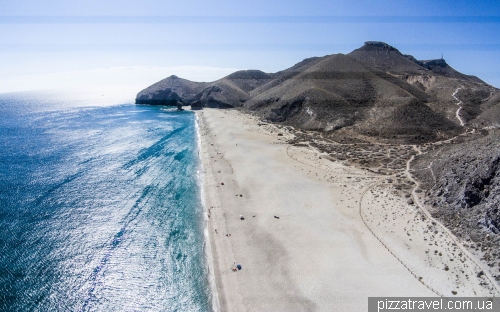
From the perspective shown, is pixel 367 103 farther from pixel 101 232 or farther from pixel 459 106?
pixel 101 232

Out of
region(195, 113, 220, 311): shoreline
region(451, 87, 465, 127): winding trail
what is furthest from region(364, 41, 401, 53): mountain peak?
region(195, 113, 220, 311): shoreline

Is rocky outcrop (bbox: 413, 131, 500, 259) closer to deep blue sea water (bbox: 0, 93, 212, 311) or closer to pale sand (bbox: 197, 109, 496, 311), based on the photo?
pale sand (bbox: 197, 109, 496, 311)

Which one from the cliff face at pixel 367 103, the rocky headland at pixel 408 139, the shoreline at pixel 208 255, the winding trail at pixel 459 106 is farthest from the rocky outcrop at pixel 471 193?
the winding trail at pixel 459 106

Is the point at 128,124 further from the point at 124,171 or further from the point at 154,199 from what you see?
the point at 154,199

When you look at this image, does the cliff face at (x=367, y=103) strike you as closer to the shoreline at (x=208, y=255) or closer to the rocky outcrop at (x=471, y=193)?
the rocky outcrop at (x=471, y=193)

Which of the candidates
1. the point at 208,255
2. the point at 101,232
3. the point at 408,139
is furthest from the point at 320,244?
the point at 408,139

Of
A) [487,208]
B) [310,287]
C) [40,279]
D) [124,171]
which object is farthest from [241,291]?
[124,171]

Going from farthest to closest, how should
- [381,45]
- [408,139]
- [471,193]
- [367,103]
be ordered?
[381,45]
[367,103]
[408,139]
[471,193]
